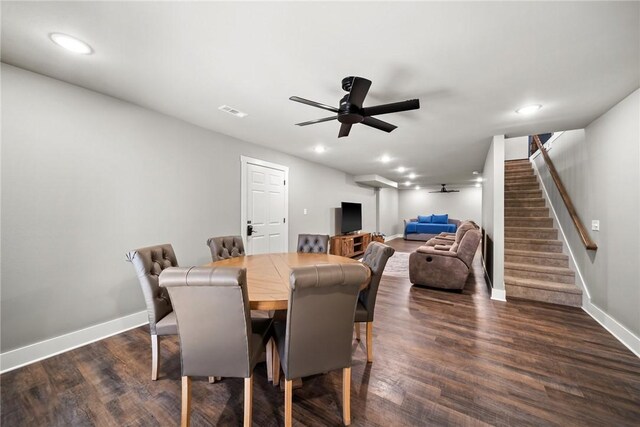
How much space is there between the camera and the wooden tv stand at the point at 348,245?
19.1 ft

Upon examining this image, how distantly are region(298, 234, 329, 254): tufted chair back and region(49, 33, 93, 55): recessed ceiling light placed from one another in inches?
104

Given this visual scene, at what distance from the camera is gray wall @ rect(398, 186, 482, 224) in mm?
10156

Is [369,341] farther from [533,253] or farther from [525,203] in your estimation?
[525,203]

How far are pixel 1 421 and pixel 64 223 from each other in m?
1.40

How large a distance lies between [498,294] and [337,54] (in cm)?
373

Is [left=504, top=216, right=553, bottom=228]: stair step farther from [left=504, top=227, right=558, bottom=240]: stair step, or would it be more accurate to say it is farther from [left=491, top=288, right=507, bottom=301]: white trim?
[left=491, top=288, right=507, bottom=301]: white trim

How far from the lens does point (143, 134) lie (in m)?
2.63

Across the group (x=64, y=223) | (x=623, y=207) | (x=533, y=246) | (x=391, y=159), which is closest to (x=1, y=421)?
(x=64, y=223)

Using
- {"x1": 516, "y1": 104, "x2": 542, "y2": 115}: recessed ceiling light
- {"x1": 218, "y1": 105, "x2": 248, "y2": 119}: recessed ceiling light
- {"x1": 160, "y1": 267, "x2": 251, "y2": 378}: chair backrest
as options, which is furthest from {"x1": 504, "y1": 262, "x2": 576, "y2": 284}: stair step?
{"x1": 218, "y1": 105, "x2": 248, "y2": 119}: recessed ceiling light

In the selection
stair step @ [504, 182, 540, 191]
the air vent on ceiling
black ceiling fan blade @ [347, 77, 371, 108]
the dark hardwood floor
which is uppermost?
the air vent on ceiling

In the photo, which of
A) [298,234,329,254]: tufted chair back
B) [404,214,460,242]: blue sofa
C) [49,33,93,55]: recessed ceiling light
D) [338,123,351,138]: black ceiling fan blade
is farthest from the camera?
[404,214,460,242]: blue sofa

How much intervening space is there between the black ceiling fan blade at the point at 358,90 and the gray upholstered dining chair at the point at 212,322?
1.48 m

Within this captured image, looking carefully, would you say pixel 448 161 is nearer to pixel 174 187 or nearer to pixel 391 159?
pixel 391 159

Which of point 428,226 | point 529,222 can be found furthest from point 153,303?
point 428,226
